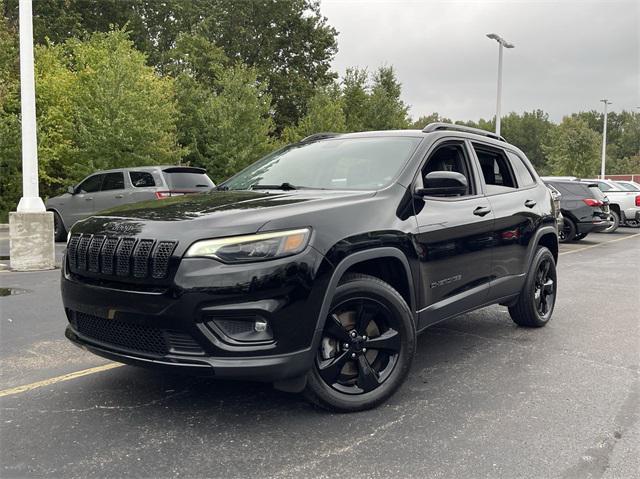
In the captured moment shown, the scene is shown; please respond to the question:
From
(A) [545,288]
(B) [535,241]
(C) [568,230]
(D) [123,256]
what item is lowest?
(C) [568,230]

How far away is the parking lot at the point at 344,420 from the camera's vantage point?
287 cm

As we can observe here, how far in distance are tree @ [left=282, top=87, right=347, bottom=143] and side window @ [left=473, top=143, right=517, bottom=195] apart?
61.6ft

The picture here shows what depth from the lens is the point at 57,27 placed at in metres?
31.5

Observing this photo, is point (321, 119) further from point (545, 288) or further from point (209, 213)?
point (209, 213)

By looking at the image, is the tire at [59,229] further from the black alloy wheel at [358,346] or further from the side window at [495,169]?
the black alloy wheel at [358,346]

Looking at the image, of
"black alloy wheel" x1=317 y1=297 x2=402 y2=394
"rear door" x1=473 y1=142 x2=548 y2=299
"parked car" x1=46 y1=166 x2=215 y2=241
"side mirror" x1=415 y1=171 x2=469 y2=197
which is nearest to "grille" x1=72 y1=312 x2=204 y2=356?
"black alloy wheel" x1=317 y1=297 x2=402 y2=394

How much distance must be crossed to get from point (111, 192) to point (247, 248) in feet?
35.1

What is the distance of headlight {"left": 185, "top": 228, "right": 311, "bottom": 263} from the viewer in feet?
9.78

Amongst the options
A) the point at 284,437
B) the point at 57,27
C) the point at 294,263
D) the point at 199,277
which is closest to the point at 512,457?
the point at 284,437

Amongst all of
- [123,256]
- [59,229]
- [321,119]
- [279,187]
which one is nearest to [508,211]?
[279,187]

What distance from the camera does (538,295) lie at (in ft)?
18.6

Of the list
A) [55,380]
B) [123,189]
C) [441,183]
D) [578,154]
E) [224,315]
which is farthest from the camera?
[578,154]

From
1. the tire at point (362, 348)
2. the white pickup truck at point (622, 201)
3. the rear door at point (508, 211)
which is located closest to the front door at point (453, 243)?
the rear door at point (508, 211)

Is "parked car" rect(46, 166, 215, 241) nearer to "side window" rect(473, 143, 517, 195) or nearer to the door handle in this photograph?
"side window" rect(473, 143, 517, 195)
